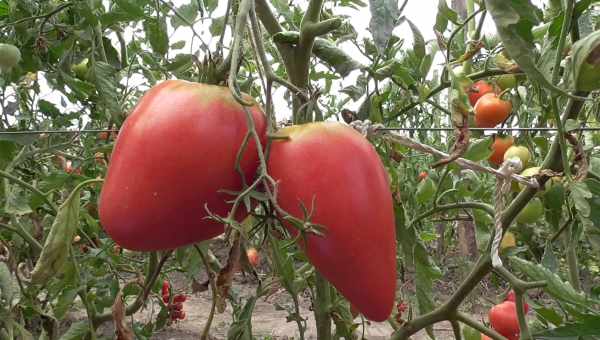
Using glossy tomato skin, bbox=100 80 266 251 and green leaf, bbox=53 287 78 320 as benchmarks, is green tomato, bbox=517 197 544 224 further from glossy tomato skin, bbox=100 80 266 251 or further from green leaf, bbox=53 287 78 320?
green leaf, bbox=53 287 78 320

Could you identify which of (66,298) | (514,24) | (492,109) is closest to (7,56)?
(66,298)

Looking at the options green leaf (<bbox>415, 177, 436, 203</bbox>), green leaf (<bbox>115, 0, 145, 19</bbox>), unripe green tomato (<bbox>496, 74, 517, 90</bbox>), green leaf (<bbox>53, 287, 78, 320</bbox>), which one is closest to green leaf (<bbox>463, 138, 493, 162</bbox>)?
green leaf (<bbox>415, 177, 436, 203</bbox>)

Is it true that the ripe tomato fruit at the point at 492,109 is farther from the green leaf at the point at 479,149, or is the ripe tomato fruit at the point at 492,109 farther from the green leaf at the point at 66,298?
the green leaf at the point at 66,298

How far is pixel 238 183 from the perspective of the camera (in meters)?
0.43

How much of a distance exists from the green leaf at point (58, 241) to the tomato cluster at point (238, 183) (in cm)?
9

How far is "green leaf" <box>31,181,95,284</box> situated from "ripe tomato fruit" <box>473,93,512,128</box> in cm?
78

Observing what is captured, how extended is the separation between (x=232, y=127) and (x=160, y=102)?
6 cm

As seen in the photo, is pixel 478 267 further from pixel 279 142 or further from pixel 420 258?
pixel 279 142

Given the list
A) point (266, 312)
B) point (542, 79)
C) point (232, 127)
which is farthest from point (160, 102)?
point (266, 312)

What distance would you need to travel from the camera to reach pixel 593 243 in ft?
2.12

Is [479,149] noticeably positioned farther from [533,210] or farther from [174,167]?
[174,167]

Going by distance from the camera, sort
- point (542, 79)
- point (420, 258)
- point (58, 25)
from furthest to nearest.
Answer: point (58, 25)
point (420, 258)
point (542, 79)

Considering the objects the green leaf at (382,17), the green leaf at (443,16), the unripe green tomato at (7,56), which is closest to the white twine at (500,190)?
the green leaf at (382,17)

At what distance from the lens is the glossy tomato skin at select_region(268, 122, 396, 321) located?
0.40 meters
